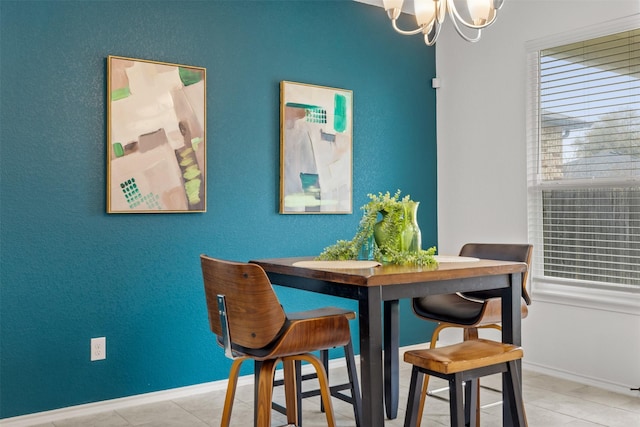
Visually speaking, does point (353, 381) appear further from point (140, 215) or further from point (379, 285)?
point (140, 215)

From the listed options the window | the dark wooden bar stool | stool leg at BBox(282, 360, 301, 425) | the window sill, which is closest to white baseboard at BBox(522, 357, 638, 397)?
the window sill

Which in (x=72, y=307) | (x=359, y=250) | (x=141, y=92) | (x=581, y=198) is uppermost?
(x=141, y=92)

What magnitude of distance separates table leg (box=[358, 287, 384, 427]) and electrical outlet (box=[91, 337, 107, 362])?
168 centimetres

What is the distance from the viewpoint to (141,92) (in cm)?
332

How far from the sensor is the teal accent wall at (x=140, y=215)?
3018 mm

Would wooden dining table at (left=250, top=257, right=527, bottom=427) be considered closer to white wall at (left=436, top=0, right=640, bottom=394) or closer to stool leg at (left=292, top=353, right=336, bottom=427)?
stool leg at (left=292, top=353, right=336, bottom=427)

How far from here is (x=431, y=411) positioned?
126 inches

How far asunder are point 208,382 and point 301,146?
5.07 ft

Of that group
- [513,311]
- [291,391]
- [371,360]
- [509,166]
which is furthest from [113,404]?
[509,166]

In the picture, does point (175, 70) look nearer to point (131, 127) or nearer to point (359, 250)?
point (131, 127)

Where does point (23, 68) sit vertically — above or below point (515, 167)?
above

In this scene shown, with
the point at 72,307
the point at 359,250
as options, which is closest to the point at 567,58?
the point at 359,250

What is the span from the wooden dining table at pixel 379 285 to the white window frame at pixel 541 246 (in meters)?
1.24

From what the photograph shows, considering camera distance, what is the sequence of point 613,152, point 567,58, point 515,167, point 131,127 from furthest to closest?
point 515,167 < point 567,58 < point 613,152 < point 131,127
